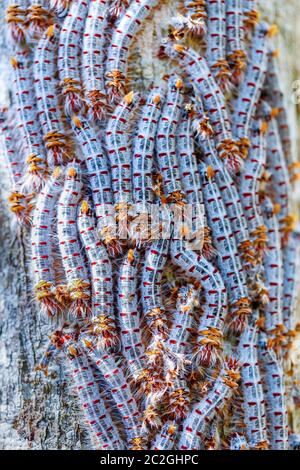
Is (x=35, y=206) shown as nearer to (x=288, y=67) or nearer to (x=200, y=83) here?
(x=200, y=83)

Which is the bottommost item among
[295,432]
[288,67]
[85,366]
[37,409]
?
[295,432]

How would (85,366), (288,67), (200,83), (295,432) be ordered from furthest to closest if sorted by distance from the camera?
1. (288,67)
2. (295,432)
3. (200,83)
4. (85,366)

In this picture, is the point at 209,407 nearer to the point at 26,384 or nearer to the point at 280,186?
the point at 26,384

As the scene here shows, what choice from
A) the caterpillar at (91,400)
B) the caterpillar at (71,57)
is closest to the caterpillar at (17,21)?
the caterpillar at (71,57)

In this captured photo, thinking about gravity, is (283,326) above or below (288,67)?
below

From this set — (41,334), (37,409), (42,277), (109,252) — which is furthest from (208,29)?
(37,409)

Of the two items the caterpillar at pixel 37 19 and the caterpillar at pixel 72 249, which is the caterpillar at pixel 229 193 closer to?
the caterpillar at pixel 72 249
